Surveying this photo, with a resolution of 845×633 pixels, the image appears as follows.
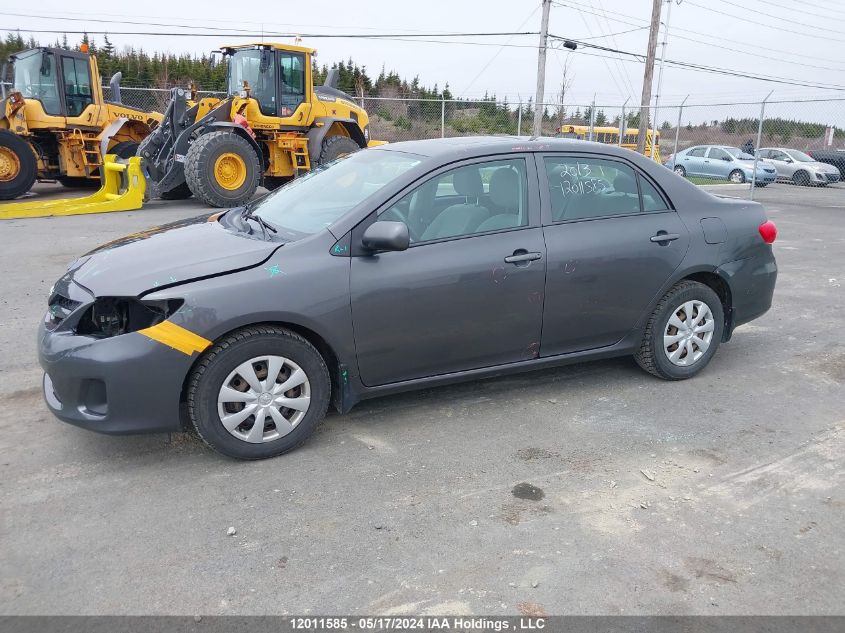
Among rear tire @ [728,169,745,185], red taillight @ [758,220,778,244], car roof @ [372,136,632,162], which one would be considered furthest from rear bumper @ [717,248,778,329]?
rear tire @ [728,169,745,185]

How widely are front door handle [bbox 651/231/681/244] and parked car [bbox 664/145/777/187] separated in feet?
67.0

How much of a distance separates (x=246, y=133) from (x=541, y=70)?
43.1ft

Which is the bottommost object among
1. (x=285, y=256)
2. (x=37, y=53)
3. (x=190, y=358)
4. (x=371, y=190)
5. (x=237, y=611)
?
(x=237, y=611)

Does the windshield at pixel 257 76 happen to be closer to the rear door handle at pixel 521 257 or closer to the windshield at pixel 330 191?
the windshield at pixel 330 191

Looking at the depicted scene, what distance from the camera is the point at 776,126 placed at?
102 ft

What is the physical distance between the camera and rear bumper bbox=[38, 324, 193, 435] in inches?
131

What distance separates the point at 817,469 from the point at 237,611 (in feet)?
9.81

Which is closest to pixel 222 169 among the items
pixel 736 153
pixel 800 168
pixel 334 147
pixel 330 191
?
pixel 334 147

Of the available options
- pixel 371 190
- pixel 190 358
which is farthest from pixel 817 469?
pixel 190 358

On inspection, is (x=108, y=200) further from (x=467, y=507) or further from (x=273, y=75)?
(x=467, y=507)

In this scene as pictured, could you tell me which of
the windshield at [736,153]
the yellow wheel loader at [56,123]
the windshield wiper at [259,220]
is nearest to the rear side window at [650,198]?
the windshield wiper at [259,220]

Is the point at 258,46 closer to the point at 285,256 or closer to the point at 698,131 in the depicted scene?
the point at 285,256

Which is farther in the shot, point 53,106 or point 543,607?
point 53,106

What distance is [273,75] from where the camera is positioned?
45.9ft
